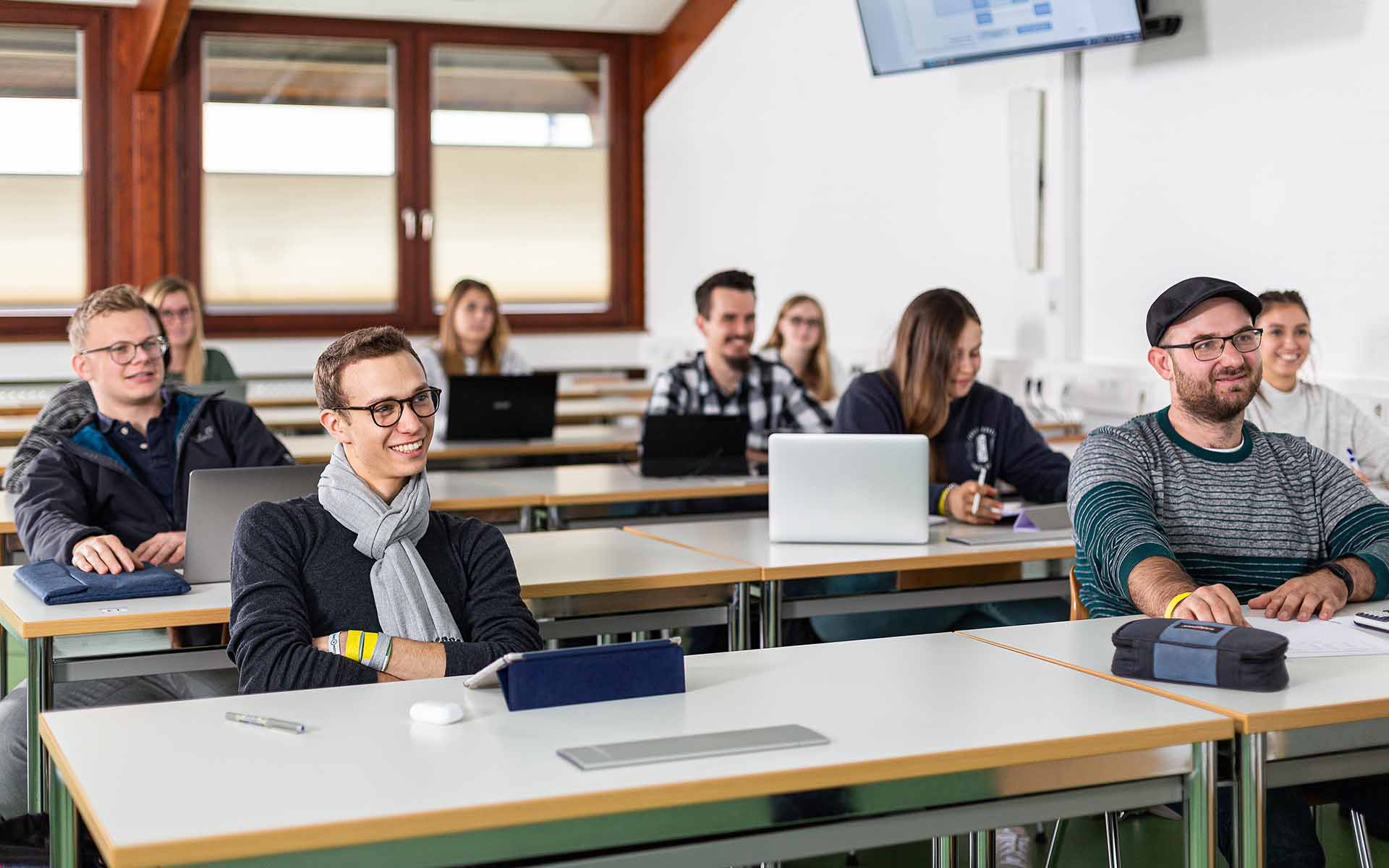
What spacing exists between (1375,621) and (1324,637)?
0.36 ft

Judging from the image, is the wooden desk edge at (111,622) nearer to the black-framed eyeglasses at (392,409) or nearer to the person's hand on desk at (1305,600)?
the black-framed eyeglasses at (392,409)

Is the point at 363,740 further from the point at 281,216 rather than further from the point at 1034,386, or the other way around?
the point at 281,216

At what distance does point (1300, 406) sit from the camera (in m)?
4.32

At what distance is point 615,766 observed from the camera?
155 centimetres

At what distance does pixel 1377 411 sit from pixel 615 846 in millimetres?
3536

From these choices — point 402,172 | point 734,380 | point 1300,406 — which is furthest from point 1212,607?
point 402,172

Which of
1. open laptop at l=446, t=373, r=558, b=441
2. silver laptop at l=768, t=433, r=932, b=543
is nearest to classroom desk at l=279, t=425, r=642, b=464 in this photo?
open laptop at l=446, t=373, r=558, b=441

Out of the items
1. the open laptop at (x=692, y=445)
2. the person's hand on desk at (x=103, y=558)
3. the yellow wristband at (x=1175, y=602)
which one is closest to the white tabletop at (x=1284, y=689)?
the yellow wristband at (x=1175, y=602)

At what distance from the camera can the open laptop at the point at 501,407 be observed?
5.23 m

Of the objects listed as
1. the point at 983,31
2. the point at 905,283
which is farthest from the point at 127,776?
the point at 905,283

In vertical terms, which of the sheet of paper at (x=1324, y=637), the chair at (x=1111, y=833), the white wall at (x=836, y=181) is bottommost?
the chair at (x=1111, y=833)

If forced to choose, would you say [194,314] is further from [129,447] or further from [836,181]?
[836,181]

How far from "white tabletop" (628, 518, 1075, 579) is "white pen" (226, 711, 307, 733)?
4.29ft

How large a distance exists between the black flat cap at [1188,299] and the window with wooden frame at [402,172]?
7.12 m
